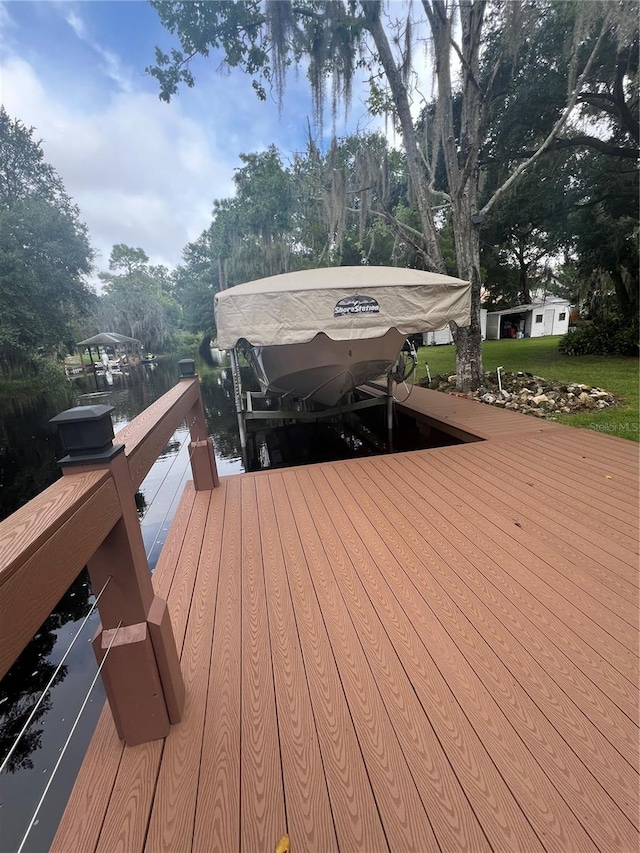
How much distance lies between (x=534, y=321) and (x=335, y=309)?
1082 inches

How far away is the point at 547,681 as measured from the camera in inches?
57.5

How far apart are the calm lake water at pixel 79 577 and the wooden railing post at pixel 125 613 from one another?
1.91 feet

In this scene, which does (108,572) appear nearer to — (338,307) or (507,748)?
(507,748)

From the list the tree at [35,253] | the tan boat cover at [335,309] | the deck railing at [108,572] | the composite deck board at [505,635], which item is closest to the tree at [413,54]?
the tan boat cover at [335,309]

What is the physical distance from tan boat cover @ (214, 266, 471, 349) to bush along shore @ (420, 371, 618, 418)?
2.64m

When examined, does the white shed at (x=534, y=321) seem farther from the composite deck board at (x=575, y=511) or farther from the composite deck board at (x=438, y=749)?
the composite deck board at (x=438, y=749)

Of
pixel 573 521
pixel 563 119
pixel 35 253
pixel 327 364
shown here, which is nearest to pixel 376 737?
pixel 573 521

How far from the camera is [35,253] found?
1455 centimetres

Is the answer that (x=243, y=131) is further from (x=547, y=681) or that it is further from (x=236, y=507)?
(x=547, y=681)

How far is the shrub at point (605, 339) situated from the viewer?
406 inches

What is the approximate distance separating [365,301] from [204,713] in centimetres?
349

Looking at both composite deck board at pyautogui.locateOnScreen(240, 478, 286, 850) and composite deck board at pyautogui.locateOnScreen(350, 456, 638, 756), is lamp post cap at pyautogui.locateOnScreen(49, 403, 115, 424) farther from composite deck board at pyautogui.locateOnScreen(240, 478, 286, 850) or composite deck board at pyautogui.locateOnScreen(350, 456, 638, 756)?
composite deck board at pyautogui.locateOnScreen(350, 456, 638, 756)

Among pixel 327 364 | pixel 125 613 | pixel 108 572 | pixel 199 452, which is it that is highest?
pixel 327 364

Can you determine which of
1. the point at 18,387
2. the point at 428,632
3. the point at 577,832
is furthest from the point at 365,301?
the point at 18,387
